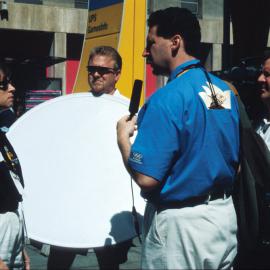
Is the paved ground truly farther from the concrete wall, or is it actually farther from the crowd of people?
the concrete wall

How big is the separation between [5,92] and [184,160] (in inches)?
53.3

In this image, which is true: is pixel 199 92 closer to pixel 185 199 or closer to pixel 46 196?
pixel 185 199

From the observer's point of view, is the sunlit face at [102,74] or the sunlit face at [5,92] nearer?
the sunlit face at [5,92]

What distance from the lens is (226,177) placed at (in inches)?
102

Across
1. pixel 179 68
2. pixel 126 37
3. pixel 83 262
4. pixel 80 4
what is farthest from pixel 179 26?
pixel 80 4

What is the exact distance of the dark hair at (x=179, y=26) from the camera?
2.65 m

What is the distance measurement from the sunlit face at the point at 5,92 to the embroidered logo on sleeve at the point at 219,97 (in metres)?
1.32

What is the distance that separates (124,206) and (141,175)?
817mm

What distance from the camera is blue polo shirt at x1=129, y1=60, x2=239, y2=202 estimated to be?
247 cm

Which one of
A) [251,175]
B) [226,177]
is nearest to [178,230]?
[226,177]

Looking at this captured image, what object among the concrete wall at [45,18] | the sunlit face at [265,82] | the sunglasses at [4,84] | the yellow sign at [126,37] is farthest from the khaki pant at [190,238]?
the concrete wall at [45,18]

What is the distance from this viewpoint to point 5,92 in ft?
11.4

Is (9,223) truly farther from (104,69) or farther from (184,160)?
(104,69)

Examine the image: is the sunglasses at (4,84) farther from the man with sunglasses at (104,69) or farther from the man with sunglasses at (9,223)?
the man with sunglasses at (104,69)
